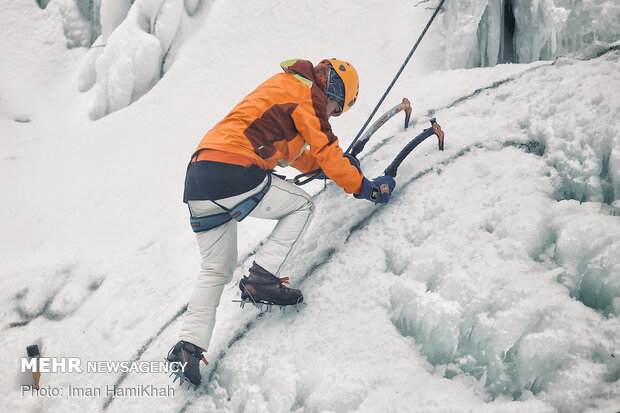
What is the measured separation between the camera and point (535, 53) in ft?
9.87

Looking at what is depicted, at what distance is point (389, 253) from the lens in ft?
6.79

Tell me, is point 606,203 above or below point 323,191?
above

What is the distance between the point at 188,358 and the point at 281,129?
1.13 m

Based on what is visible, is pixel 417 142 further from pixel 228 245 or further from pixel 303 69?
pixel 228 245

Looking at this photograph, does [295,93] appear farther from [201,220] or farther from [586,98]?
[586,98]

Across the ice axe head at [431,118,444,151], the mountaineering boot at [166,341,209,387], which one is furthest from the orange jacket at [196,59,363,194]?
the mountaineering boot at [166,341,209,387]

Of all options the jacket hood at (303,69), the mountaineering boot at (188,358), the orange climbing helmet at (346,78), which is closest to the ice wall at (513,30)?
the orange climbing helmet at (346,78)

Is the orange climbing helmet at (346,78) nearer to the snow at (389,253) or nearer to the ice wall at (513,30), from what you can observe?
the snow at (389,253)

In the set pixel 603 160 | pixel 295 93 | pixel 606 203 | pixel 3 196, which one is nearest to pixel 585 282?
pixel 606 203

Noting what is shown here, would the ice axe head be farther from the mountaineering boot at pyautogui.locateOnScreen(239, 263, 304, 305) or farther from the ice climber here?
the mountaineering boot at pyautogui.locateOnScreen(239, 263, 304, 305)

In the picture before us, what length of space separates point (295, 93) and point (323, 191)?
87 cm

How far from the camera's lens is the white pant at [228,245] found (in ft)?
6.67
